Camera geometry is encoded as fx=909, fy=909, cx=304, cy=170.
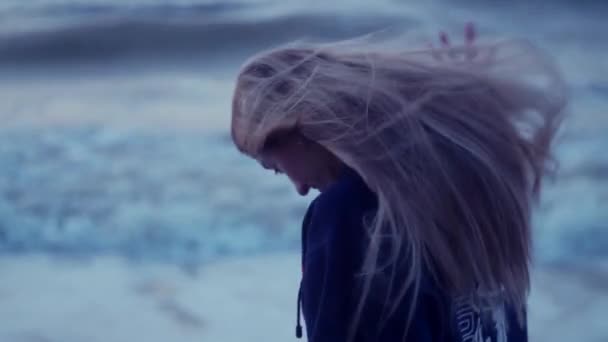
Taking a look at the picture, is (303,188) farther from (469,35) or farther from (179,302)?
(179,302)

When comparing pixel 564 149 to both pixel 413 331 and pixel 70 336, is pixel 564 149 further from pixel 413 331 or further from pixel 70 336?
pixel 413 331

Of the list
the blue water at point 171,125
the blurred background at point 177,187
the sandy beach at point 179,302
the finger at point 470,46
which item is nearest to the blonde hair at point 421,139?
the finger at point 470,46

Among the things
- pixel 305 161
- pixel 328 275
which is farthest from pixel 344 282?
pixel 305 161

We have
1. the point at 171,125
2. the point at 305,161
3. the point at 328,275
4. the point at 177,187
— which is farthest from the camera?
the point at 171,125

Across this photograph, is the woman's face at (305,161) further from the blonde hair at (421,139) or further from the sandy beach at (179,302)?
the sandy beach at (179,302)

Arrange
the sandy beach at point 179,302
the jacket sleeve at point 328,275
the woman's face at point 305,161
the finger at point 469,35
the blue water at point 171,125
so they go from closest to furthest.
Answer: the jacket sleeve at point 328,275 → the woman's face at point 305,161 → the finger at point 469,35 → the sandy beach at point 179,302 → the blue water at point 171,125

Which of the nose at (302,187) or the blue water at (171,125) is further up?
the nose at (302,187)

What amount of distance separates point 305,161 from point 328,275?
25 cm

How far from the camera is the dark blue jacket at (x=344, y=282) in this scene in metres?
1.40

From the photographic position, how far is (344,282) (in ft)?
4.62

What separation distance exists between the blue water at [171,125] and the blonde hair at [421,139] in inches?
30.2

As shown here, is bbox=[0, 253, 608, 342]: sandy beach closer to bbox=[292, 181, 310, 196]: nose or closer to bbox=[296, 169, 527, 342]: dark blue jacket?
bbox=[292, 181, 310, 196]: nose

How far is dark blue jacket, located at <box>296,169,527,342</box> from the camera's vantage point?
140cm

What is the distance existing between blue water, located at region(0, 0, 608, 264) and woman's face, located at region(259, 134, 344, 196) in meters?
0.93
